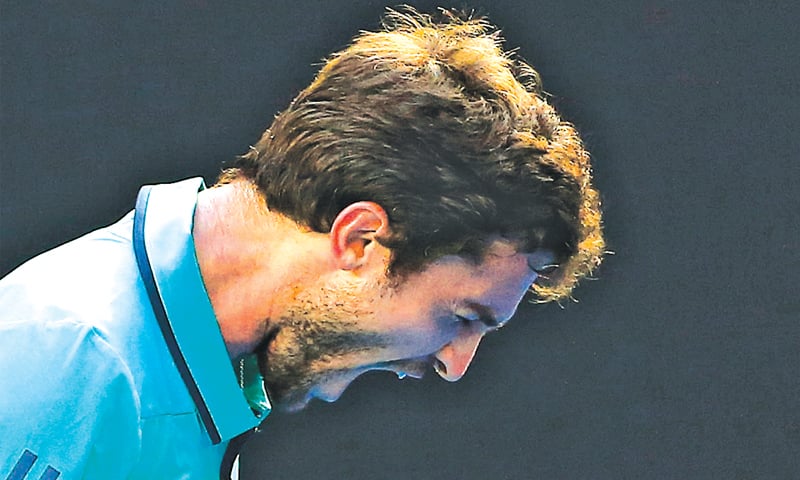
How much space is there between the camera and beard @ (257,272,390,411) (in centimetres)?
104

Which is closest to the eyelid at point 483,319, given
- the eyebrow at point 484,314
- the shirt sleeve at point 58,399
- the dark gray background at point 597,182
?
the eyebrow at point 484,314

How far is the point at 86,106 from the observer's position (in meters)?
Answer: 1.77

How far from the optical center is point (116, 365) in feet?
3.06

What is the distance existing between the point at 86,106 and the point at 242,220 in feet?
2.65

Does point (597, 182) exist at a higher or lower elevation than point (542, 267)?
lower

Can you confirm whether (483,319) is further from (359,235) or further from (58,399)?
(58,399)

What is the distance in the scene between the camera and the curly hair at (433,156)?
1.02m

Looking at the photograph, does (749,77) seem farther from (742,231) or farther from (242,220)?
(242,220)

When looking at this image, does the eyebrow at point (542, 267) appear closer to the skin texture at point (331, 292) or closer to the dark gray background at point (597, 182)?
the skin texture at point (331, 292)

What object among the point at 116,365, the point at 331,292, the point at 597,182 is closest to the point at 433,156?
the point at 331,292

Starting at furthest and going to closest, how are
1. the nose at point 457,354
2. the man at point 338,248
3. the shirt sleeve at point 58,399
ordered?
the nose at point 457,354
the man at point 338,248
the shirt sleeve at point 58,399

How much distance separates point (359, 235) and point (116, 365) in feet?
0.73

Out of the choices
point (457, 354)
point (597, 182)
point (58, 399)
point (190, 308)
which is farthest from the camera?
point (597, 182)

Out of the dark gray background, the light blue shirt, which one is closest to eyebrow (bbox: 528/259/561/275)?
the light blue shirt
